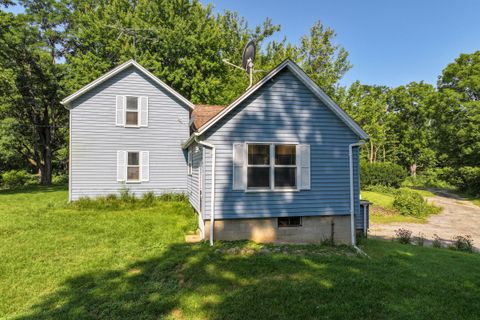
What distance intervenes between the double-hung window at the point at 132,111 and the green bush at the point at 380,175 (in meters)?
22.4

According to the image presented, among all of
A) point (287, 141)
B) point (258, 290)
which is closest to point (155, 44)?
point (287, 141)

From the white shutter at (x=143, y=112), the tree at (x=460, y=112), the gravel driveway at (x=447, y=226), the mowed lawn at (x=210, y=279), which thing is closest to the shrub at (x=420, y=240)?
the gravel driveway at (x=447, y=226)

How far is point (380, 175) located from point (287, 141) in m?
23.1

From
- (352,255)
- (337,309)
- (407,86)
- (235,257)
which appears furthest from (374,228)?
(407,86)

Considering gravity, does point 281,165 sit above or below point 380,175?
above

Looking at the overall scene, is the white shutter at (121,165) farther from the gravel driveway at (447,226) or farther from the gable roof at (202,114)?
the gravel driveway at (447,226)

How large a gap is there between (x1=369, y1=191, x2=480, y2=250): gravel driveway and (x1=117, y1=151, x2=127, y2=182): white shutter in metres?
12.5

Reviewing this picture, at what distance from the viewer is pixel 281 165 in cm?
846

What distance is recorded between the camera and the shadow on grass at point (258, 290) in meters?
4.29

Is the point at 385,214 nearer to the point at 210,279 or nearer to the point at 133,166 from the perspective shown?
the point at 133,166

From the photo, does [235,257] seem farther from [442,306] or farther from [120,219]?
[120,219]

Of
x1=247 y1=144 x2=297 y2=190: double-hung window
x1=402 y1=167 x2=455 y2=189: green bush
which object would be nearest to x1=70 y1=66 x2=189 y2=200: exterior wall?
x1=247 y1=144 x2=297 y2=190: double-hung window

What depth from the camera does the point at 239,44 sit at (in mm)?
29156

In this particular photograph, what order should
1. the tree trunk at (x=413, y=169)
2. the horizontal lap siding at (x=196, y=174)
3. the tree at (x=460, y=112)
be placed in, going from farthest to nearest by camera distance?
the tree trunk at (x=413, y=169) < the tree at (x=460, y=112) < the horizontal lap siding at (x=196, y=174)
